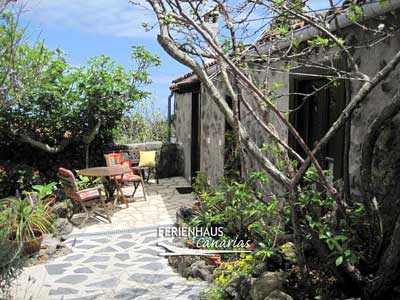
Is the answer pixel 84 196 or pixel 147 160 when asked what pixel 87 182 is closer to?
pixel 84 196

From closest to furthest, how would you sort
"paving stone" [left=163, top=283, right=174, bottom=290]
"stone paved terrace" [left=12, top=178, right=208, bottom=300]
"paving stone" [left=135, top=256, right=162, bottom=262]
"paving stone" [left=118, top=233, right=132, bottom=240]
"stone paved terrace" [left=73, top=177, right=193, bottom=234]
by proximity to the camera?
"stone paved terrace" [left=12, top=178, right=208, bottom=300]
"paving stone" [left=163, top=283, right=174, bottom=290]
"paving stone" [left=135, top=256, right=162, bottom=262]
"paving stone" [left=118, top=233, right=132, bottom=240]
"stone paved terrace" [left=73, top=177, right=193, bottom=234]

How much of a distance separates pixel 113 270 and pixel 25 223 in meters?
1.77

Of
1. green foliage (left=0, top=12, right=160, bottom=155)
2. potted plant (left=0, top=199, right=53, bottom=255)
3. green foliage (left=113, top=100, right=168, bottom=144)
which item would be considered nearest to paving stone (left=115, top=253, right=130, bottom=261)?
potted plant (left=0, top=199, right=53, bottom=255)

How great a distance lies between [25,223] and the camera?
21.7 feet

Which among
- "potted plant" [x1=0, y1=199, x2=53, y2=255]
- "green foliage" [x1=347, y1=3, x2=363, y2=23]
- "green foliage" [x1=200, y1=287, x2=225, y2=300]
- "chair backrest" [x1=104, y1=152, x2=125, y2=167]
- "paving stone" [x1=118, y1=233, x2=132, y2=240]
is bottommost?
"paving stone" [x1=118, y1=233, x2=132, y2=240]

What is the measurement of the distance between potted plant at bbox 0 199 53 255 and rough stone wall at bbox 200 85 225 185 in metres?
3.92

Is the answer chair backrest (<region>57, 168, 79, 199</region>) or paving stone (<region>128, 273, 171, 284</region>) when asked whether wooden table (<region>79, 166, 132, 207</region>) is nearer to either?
chair backrest (<region>57, 168, 79, 199</region>)

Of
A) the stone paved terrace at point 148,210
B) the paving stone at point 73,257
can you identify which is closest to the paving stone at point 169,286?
the paving stone at point 73,257

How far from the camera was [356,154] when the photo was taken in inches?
173

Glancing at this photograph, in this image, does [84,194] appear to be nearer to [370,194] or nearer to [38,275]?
[38,275]

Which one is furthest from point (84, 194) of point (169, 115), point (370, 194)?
point (169, 115)

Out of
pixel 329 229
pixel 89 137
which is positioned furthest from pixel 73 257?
pixel 89 137

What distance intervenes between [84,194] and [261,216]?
17.4 feet

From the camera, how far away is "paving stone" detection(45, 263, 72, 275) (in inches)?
233
